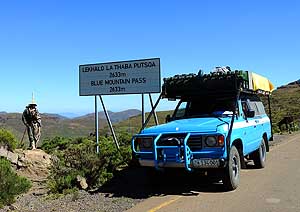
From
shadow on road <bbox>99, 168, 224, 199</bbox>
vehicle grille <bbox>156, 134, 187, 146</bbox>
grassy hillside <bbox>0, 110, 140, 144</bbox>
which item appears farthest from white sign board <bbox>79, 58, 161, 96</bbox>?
grassy hillside <bbox>0, 110, 140, 144</bbox>

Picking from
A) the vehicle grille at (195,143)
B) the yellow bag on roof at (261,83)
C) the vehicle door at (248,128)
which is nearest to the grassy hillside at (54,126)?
the yellow bag on roof at (261,83)

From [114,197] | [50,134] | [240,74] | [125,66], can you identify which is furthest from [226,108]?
[50,134]

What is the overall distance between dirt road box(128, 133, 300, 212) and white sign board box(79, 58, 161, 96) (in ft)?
15.0

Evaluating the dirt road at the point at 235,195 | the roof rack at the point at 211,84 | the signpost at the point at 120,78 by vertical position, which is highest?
the signpost at the point at 120,78

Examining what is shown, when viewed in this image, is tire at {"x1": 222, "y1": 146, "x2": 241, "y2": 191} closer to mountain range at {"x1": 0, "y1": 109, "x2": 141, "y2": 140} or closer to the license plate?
the license plate

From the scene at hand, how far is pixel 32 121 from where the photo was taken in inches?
542

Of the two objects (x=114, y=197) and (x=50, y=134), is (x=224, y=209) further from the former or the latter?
(x=50, y=134)

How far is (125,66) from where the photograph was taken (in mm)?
14625

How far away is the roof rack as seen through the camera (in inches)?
398

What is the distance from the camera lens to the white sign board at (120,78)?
46.8 ft

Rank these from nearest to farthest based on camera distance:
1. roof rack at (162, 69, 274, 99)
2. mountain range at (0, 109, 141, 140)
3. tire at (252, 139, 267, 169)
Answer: roof rack at (162, 69, 274, 99)
tire at (252, 139, 267, 169)
mountain range at (0, 109, 141, 140)

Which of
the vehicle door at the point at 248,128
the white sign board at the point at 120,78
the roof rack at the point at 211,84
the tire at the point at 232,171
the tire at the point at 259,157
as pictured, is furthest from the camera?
the white sign board at the point at 120,78

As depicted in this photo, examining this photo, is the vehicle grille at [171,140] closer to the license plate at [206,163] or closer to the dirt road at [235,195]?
the license plate at [206,163]

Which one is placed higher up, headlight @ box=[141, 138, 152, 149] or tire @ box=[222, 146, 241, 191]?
headlight @ box=[141, 138, 152, 149]
